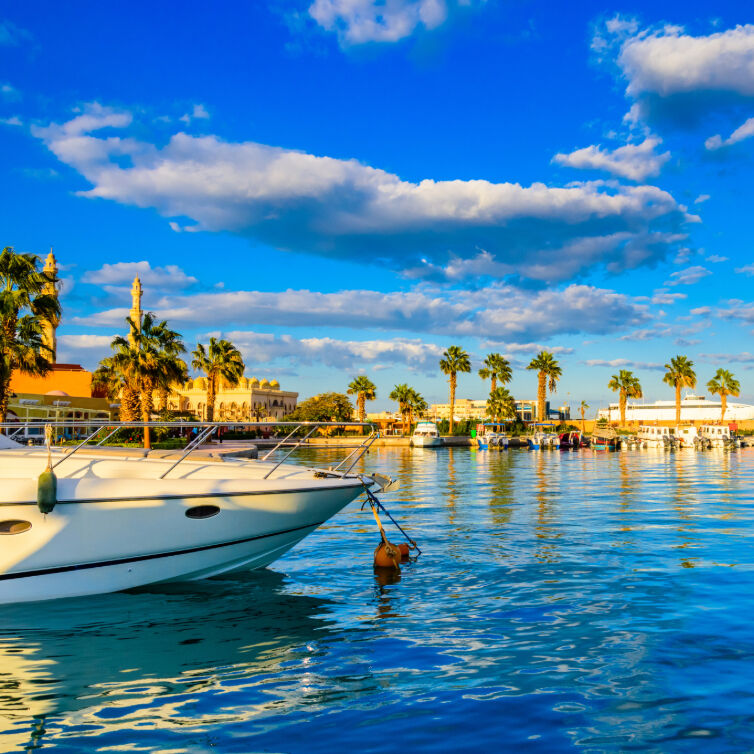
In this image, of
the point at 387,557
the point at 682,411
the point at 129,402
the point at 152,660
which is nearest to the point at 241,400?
the point at 682,411

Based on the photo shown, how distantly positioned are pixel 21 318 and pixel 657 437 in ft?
239

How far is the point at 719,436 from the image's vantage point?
3231 inches

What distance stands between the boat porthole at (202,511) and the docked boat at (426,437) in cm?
6914

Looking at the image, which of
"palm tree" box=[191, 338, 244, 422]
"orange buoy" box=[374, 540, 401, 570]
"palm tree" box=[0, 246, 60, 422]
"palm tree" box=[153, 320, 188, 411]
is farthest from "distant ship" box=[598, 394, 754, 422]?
"orange buoy" box=[374, 540, 401, 570]

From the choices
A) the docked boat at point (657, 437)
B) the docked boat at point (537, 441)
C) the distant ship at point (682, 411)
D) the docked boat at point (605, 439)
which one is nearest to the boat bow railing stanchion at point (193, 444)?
the docked boat at point (537, 441)

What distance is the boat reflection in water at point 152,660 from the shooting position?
591 cm

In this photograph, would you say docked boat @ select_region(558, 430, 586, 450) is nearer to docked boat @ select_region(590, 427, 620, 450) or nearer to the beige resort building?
docked boat @ select_region(590, 427, 620, 450)

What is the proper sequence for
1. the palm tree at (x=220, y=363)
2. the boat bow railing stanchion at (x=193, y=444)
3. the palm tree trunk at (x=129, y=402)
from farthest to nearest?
the palm tree at (x=220, y=363)
the palm tree trunk at (x=129, y=402)
the boat bow railing stanchion at (x=193, y=444)

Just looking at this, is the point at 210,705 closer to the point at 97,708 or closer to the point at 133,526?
the point at 97,708

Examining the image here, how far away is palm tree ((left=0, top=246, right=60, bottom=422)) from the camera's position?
28.2 metres

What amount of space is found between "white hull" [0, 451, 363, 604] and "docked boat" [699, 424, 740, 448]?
78597mm

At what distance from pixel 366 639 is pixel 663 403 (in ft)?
534

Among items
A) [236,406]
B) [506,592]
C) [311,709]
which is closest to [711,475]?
[506,592]

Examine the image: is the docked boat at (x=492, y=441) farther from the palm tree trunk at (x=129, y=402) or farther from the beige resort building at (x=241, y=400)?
the beige resort building at (x=241, y=400)
